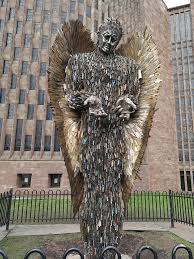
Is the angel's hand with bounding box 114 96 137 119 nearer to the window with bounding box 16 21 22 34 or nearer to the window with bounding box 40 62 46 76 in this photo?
the window with bounding box 40 62 46 76

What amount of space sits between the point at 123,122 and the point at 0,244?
15.9 feet

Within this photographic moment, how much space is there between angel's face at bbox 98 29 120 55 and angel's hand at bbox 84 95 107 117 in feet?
3.19

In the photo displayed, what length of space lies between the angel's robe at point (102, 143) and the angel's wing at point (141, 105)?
176 millimetres

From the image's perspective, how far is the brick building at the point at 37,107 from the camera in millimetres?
21562

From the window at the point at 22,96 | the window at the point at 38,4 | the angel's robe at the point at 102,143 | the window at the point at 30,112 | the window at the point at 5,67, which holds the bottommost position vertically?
the angel's robe at the point at 102,143

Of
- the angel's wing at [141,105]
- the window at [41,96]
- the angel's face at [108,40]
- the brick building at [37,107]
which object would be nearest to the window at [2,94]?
the brick building at [37,107]

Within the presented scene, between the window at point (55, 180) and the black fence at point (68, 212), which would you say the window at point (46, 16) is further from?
the black fence at point (68, 212)

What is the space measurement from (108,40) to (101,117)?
1.36 m

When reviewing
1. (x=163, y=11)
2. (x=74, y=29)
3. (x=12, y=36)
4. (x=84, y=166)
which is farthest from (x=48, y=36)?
(x=84, y=166)


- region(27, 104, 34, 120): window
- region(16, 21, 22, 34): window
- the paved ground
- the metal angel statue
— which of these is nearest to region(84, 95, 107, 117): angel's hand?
the metal angel statue

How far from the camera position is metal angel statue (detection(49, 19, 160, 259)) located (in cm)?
330

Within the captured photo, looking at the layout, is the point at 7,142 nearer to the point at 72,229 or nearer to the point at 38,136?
the point at 38,136

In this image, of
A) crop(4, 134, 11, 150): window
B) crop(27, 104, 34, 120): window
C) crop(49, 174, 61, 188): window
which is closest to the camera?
crop(4, 134, 11, 150): window

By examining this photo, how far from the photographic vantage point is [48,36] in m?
24.7
